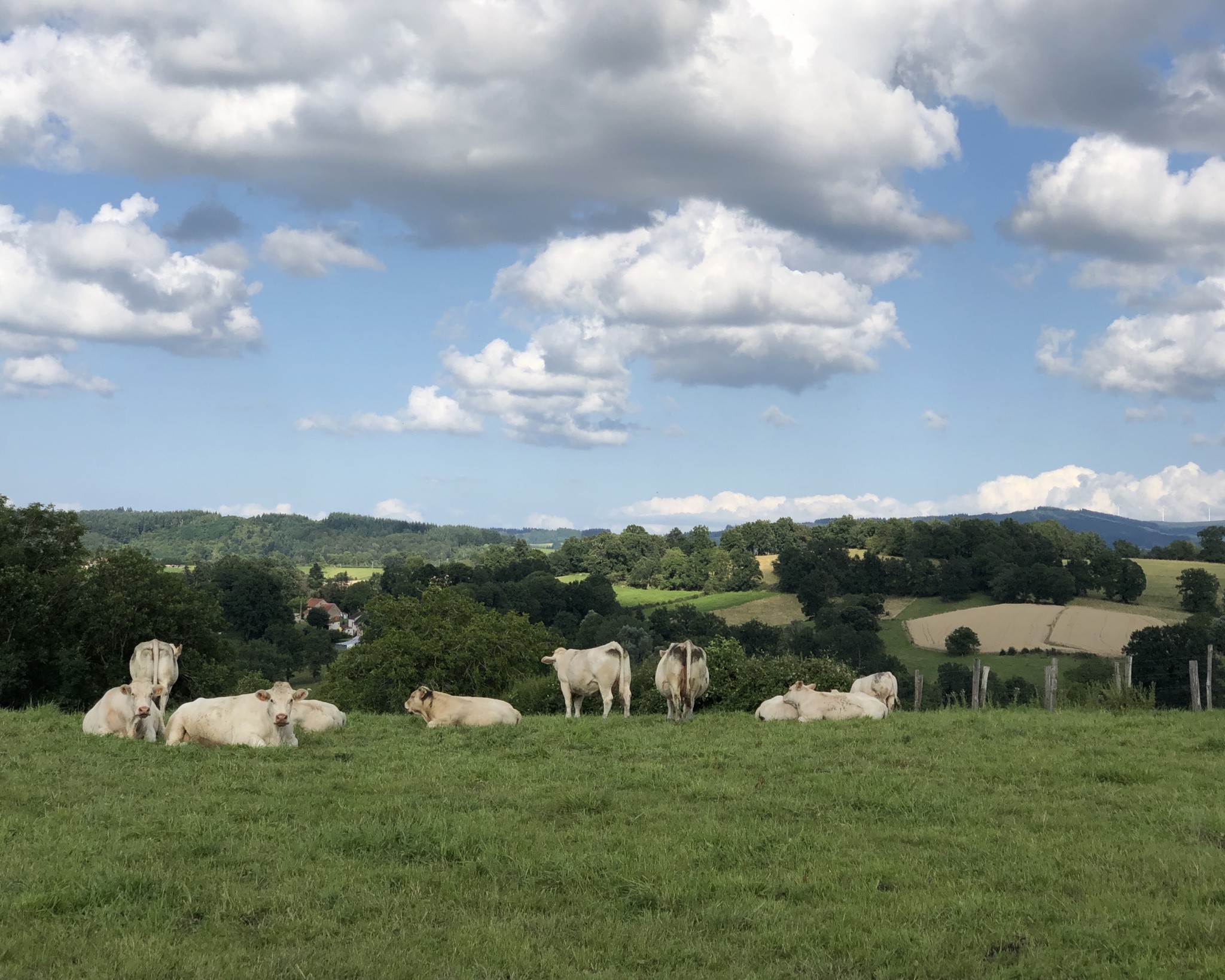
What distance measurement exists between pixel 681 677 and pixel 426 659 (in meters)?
19.0

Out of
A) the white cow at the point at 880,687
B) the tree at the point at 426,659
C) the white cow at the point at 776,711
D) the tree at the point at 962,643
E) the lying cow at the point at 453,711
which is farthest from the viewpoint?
the tree at the point at 962,643

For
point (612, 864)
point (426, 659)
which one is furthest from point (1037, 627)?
point (612, 864)

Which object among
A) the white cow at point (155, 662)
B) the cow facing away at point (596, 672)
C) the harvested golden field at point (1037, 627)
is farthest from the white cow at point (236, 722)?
the harvested golden field at point (1037, 627)

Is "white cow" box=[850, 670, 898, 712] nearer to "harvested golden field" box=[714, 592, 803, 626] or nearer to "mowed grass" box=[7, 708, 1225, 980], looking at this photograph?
"mowed grass" box=[7, 708, 1225, 980]

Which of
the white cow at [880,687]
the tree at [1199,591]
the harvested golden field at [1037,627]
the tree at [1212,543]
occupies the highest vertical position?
the tree at [1212,543]

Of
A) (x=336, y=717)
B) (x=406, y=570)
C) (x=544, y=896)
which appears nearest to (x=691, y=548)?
(x=406, y=570)

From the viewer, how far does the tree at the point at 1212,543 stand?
132 m

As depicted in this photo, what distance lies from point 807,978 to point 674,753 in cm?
819

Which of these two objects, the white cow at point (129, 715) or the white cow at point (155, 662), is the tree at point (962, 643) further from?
the white cow at point (129, 715)

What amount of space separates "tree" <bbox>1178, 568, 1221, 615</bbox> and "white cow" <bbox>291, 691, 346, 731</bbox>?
99.3 m

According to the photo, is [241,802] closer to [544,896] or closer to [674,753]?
[544,896]

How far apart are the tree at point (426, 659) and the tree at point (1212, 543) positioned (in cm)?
12313

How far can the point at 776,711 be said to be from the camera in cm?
1903

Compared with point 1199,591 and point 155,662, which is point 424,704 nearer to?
point 155,662
